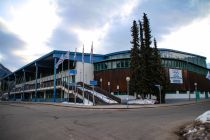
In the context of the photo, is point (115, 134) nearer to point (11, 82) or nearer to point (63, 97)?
point (63, 97)

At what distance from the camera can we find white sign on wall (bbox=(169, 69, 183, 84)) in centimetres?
5430

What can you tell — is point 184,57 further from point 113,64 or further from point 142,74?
point 142,74

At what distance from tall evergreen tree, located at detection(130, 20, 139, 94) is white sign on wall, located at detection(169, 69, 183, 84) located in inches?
495

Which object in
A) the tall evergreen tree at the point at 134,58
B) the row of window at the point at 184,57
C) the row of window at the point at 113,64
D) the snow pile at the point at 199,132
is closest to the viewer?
the snow pile at the point at 199,132

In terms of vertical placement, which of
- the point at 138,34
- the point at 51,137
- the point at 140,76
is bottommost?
the point at 51,137

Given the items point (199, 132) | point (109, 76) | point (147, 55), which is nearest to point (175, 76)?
point (147, 55)

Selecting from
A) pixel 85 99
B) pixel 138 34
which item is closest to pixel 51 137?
pixel 85 99

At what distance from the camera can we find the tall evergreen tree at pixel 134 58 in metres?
42.9

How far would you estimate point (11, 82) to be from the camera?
4998 inches

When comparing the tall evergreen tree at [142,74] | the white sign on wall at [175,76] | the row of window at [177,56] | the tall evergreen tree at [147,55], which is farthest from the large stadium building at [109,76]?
the tall evergreen tree at [147,55]

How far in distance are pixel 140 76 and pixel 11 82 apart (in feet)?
339

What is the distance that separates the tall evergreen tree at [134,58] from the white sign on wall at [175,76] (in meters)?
12.6

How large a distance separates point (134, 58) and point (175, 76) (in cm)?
1508

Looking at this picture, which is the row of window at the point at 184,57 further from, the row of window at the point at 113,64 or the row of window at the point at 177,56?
the row of window at the point at 113,64
